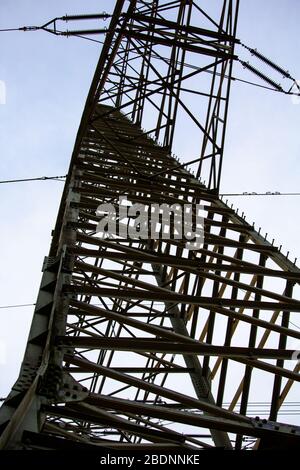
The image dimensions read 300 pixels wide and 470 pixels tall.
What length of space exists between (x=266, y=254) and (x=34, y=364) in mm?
4966

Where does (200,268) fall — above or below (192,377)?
above

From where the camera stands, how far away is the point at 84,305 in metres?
5.43

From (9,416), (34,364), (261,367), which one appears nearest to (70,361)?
(34,364)

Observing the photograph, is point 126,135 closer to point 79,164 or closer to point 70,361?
point 79,164

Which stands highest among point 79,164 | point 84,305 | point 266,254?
point 79,164

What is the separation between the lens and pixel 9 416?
3.45 metres

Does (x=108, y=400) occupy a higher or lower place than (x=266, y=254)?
lower

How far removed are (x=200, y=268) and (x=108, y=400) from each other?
3.41m

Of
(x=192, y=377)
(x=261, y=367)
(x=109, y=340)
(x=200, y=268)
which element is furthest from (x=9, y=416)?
(x=192, y=377)
